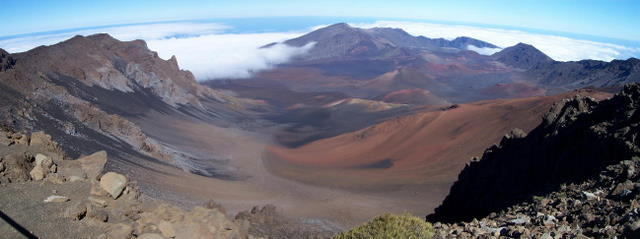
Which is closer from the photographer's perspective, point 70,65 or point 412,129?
point 412,129

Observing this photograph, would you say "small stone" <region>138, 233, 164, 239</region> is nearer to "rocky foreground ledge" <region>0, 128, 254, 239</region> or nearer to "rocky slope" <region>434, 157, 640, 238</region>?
"rocky foreground ledge" <region>0, 128, 254, 239</region>

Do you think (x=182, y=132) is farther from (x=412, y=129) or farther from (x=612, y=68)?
(x=612, y=68)

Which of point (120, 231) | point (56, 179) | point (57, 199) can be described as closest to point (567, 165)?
point (120, 231)

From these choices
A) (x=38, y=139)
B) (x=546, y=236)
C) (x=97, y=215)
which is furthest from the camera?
(x=38, y=139)

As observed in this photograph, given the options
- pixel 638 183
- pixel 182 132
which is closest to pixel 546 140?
pixel 638 183

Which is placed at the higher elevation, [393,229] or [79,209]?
[79,209]

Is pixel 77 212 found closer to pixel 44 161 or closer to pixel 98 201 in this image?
pixel 98 201

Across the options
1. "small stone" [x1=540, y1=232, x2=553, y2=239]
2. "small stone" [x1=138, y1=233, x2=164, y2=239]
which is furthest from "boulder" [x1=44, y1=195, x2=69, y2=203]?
"small stone" [x1=540, y1=232, x2=553, y2=239]

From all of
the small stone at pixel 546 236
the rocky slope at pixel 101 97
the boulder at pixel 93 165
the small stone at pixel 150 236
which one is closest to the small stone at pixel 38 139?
the boulder at pixel 93 165
